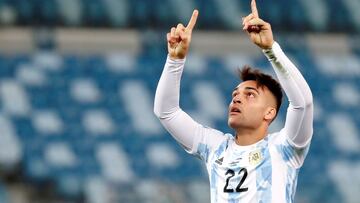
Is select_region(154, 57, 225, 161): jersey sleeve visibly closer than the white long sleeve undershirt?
No

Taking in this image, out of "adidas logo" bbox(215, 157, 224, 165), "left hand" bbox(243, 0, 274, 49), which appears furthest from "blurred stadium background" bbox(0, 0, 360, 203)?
"left hand" bbox(243, 0, 274, 49)

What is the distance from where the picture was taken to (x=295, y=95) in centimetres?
433

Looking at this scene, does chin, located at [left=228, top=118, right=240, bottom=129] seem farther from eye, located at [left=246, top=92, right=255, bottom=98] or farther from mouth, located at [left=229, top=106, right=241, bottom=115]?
eye, located at [left=246, top=92, right=255, bottom=98]

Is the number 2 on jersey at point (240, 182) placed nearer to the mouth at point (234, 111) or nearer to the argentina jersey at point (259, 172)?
the argentina jersey at point (259, 172)

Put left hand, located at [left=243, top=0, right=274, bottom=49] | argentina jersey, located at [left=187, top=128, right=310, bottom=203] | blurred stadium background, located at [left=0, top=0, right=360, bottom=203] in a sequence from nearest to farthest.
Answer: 1. left hand, located at [left=243, top=0, right=274, bottom=49]
2. argentina jersey, located at [left=187, top=128, right=310, bottom=203]
3. blurred stadium background, located at [left=0, top=0, right=360, bottom=203]

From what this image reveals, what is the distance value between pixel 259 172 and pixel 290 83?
1.45 feet

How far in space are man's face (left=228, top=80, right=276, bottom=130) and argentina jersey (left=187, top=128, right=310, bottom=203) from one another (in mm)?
99

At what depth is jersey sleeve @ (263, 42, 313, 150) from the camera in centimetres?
434

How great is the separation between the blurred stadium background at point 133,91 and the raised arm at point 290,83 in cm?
568

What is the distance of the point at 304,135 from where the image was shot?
173 inches

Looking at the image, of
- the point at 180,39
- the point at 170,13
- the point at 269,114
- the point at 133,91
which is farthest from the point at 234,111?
the point at 170,13

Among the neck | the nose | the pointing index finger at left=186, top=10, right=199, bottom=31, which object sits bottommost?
the neck

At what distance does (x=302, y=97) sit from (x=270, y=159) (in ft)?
1.17

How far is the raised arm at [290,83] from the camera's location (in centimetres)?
431
